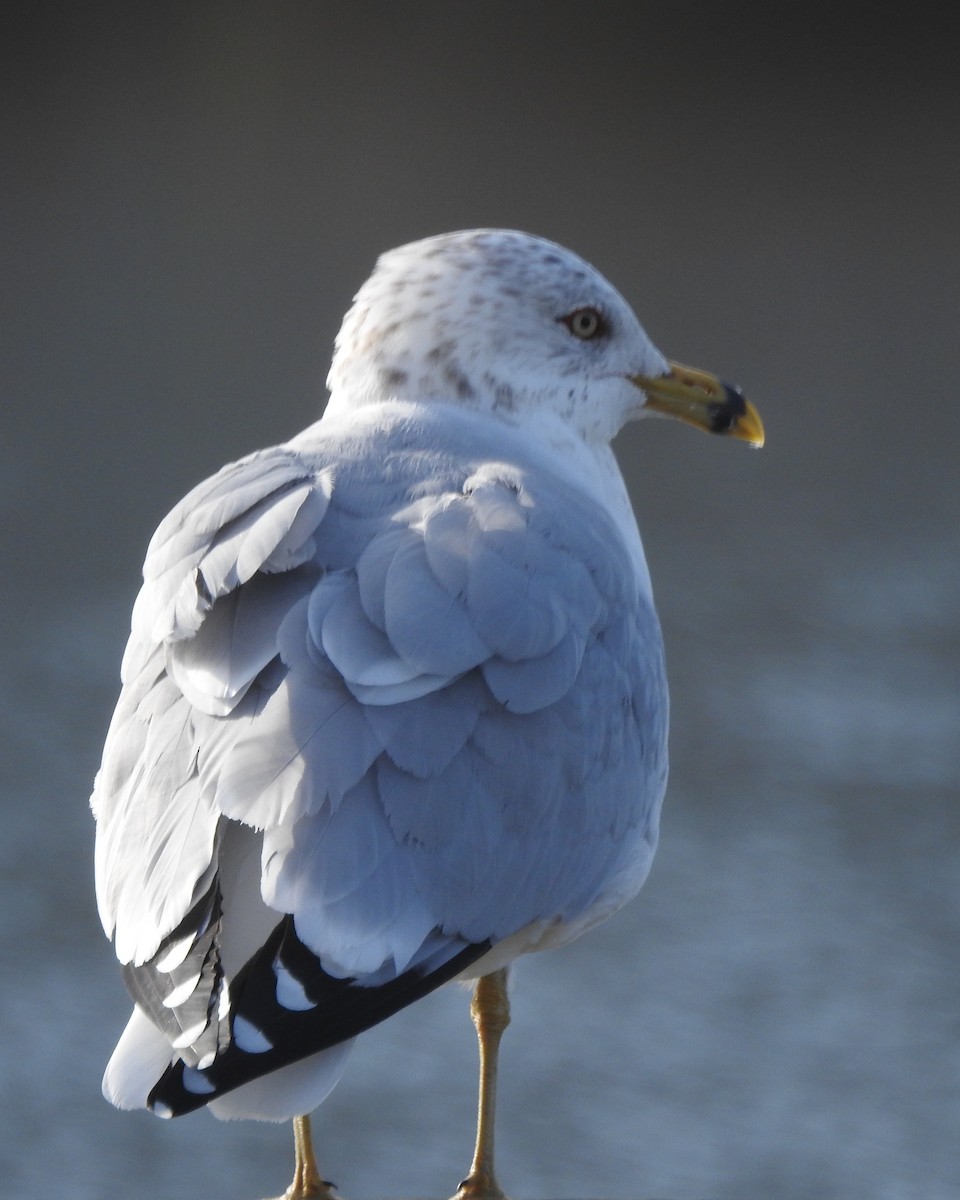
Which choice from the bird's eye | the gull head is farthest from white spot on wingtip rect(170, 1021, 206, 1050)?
the bird's eye

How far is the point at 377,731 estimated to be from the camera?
1.14 m

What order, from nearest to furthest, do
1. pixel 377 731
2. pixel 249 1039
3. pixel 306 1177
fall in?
pixel 249 1039 → pixel 377 731 → pixel 306 1177

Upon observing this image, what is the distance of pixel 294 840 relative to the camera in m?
1.07

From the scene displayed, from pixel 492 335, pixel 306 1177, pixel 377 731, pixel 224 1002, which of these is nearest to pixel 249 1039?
pixel 224 1002

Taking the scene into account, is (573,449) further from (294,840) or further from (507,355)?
(294,840)

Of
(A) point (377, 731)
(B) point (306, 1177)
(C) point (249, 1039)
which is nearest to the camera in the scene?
(C) point (249, 1039)

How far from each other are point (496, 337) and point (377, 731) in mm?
520

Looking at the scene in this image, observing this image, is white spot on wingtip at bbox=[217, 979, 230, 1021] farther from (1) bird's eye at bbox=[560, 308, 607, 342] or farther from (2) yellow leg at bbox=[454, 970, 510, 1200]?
(1) bird's eye at bbox=[560, 308, 607, 342]

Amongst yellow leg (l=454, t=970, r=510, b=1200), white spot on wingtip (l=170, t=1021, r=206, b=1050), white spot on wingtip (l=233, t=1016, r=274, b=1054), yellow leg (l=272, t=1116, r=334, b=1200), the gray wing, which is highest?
the gray wing

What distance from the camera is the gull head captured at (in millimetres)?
1562

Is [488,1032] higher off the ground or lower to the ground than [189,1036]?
lower

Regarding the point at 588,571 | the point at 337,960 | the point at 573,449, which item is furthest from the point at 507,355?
the point at 337,960

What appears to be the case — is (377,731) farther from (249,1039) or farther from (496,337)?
(496,337)

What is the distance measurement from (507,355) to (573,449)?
0.09 metres
